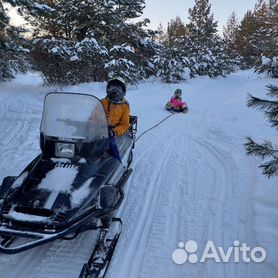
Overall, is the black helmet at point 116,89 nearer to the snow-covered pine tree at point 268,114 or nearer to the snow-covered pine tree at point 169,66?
the snow-covered pine tree at point 268,114

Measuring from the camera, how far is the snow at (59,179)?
355 centimetres

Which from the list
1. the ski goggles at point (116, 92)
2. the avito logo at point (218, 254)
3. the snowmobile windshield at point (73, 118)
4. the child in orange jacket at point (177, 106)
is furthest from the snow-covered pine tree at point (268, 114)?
the child in orange jacket at point (177, 106)

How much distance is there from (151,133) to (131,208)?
14.2 feet

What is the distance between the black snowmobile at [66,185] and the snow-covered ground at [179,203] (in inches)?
9.1

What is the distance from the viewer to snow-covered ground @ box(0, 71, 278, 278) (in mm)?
3324

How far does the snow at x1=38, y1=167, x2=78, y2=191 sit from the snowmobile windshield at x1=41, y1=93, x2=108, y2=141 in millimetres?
426

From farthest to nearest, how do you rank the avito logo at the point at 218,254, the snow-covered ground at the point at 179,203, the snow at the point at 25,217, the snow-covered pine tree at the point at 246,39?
the snow-covered pine tree at the point at 246,39 < the avito logo at the point at 218,254 < the snow-covered ground at the point at 179,203 < the snow at the point at 25,217

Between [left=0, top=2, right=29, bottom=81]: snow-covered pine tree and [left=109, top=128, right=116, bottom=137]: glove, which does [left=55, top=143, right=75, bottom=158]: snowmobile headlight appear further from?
[left=0, top=2, right=29, bottom=81]: snow-covered pine tree

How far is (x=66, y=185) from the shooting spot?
3.57 m

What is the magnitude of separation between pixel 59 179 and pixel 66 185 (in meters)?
0.13

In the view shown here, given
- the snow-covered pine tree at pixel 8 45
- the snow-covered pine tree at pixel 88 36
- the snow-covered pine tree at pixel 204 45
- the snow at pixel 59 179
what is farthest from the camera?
the snow-covered pine tree at pixel 204 45

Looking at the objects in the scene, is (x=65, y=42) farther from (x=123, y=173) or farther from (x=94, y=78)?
(x=123, y=173)

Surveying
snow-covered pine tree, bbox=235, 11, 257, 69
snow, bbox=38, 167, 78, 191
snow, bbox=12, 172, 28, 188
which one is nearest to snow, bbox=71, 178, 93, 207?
snow, bbox=38, 167, 78, 191

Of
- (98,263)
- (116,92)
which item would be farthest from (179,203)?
(116,92)
